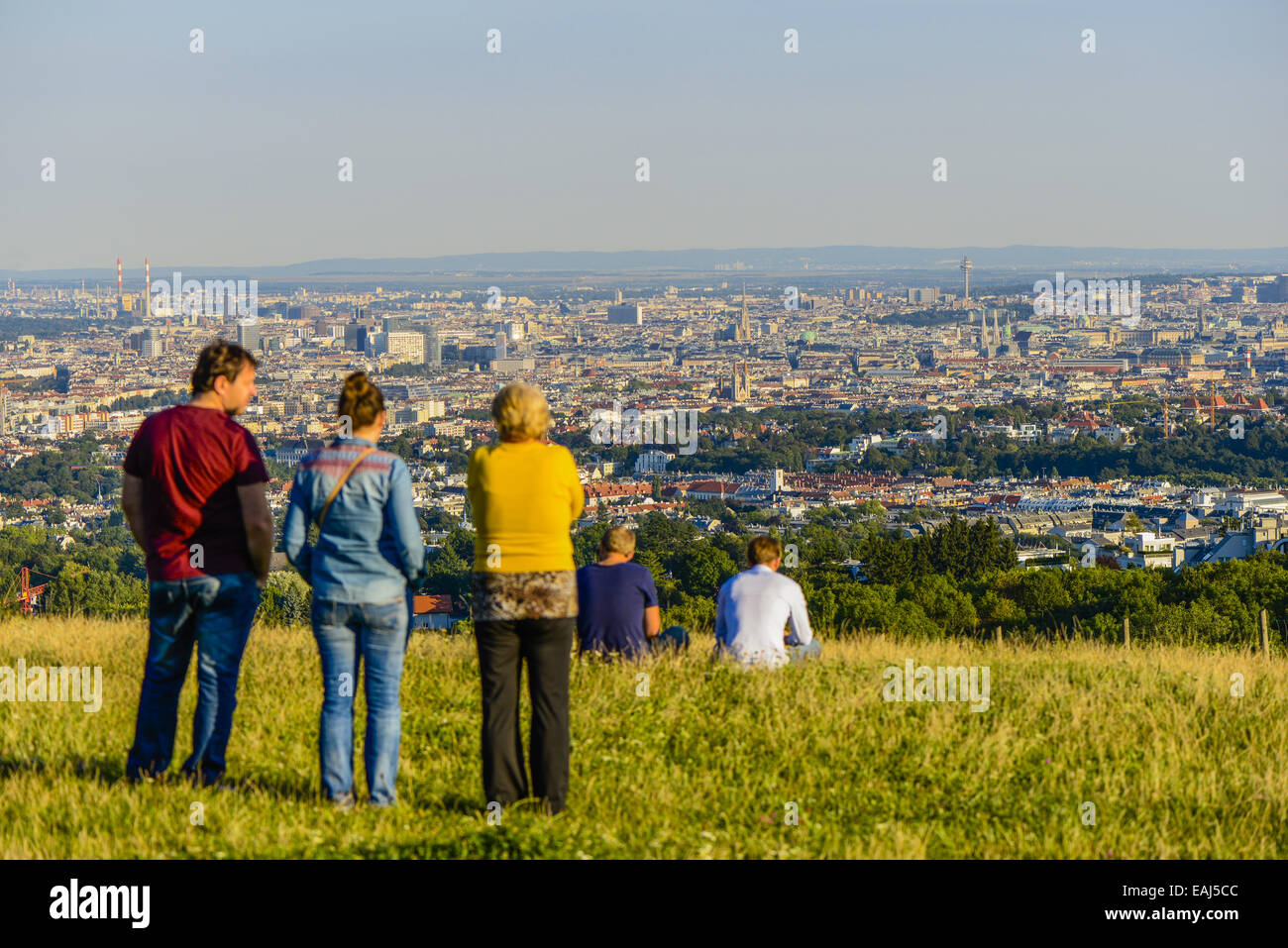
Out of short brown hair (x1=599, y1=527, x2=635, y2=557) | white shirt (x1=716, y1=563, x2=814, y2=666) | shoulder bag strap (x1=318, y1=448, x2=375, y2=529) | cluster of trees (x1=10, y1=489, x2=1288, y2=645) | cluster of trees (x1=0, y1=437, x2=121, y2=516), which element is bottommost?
cluster of trees (x1=0, y1=437, x2=121, y2=516)

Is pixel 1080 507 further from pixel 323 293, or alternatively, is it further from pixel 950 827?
pixel 323 293

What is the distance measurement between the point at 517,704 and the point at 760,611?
1.82 m

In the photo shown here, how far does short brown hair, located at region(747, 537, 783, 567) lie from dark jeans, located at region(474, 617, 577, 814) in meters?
1.74

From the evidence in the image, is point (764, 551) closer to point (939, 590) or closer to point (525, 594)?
point (525, 594)

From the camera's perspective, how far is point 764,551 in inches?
224

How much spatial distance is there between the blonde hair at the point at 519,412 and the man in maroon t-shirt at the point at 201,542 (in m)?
0.65

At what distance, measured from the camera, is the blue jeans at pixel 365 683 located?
3.91m

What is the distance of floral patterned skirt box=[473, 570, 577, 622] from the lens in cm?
393

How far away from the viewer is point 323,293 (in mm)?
162250

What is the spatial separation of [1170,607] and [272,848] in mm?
17039

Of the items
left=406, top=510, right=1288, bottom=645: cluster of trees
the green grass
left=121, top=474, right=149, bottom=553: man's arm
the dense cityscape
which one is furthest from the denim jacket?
left=406, top=510, right=1288, bottom=645: cluster of trees

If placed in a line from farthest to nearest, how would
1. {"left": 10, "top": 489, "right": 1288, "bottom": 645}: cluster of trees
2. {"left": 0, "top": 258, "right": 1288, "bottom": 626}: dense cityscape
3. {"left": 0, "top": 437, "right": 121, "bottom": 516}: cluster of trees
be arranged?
{"left": 0, "top": 437, "right": 121, "bottom": 516}: cluster of trees
{"left": 0, "top": 258, "right": 1288, "bottom": 626}: dense cityscape
{"left": 10, "top": 489, "right": 1288, "bottom": 645}: cluster of trees

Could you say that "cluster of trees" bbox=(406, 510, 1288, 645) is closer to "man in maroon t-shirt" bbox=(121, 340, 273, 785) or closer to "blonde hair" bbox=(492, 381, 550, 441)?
"man in maroon t-shirt" bbox=(121, 340, 273, 785)

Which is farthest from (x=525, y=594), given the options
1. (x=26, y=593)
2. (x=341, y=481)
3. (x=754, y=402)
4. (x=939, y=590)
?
(x=754, y=402)
